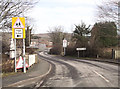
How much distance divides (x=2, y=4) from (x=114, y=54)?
785 inches

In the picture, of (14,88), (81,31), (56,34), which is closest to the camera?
(14,88)

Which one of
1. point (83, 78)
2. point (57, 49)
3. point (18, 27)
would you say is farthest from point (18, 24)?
point (57, 49)

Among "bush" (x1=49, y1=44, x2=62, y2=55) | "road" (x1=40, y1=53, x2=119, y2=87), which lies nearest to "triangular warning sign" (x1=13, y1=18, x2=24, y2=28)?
"road" (x1=40, y1=53, x2=119, y2=87)

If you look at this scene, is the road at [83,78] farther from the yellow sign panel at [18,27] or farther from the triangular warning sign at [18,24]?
the triangular warning sign at [18,24]

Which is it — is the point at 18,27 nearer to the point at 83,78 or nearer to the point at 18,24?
the point at 18,24

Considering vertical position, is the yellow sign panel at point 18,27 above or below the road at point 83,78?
above

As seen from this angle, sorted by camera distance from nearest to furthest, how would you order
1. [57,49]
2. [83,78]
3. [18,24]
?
[83,78] → [18,24] → [57,49]

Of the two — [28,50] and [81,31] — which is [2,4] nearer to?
[28,50]

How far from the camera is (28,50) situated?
23234 mm

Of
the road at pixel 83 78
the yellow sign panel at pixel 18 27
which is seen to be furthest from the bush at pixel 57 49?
the yellow sign panel at pixel 18 27

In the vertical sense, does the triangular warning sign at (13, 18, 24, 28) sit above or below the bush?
above

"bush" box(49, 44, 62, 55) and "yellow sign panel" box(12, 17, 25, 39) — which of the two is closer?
"yellow sign panel" box(12, 17, 25, 39)

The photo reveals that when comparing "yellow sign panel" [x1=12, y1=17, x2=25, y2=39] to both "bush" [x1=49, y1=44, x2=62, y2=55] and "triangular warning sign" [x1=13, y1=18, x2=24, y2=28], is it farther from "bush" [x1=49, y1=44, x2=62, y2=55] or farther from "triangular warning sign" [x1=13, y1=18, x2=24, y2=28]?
"bush" [x1=49, y1=44, x2=62, y2=55]

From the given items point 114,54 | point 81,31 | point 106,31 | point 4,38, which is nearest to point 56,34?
point 81,31
